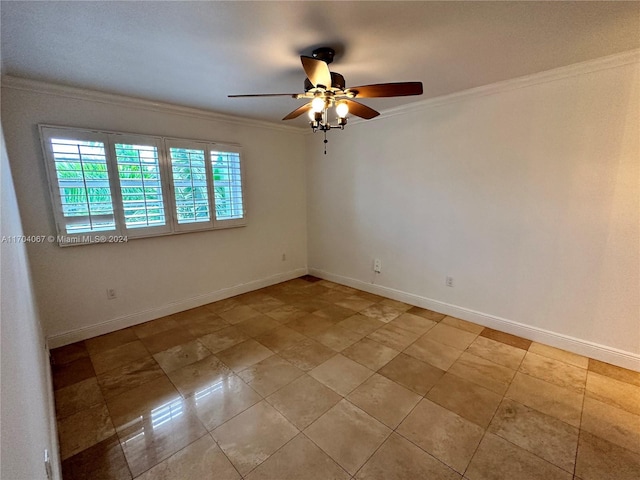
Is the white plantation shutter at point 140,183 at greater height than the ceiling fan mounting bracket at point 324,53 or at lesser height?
lesser

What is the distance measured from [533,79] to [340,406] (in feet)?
10.4

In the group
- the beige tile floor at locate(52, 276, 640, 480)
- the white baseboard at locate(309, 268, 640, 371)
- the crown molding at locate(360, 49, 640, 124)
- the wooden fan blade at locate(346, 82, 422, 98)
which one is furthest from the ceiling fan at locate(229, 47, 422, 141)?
the white baseboard at locate(309, 268, 640, 371)

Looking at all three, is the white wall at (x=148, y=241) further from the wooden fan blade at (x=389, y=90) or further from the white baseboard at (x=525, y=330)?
the wooden fan blade at (x=389, y=90)

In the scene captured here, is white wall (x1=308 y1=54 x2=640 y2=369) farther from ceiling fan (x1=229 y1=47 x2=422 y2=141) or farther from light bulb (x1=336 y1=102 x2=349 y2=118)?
light bulb (x1=336 y1=102 x2=349 y2=118)

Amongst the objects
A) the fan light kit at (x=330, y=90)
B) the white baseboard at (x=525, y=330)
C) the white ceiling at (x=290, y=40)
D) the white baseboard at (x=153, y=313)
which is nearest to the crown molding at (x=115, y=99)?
the white ceiling at (x=290, y=40)

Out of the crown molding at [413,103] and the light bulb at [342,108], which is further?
the crown molding at [413,103]

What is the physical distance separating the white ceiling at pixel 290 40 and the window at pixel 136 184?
1.89 feet

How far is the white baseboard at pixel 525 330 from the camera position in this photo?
7.83ft

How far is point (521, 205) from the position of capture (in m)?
2.71

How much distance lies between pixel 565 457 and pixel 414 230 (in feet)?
7.80

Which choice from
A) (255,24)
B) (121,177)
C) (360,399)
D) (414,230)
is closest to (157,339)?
(121,177)

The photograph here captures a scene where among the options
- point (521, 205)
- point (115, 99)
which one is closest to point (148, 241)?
point (115, 99)

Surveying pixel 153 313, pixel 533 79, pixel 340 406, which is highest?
pixel 533 79

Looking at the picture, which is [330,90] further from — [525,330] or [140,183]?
[525,330]
